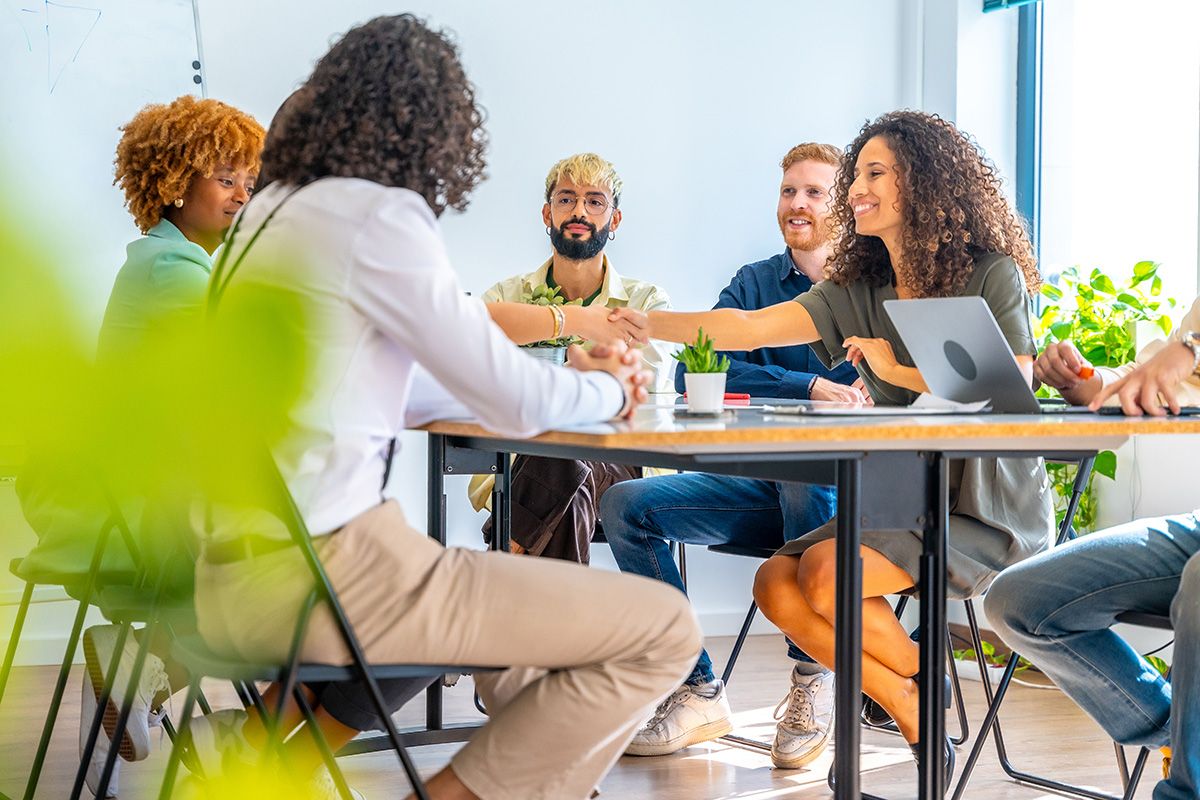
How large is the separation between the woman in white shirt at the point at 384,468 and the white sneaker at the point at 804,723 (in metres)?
1.44

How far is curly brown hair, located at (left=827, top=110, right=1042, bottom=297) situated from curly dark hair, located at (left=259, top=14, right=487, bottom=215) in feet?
4.12

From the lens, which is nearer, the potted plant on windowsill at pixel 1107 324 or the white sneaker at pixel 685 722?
the white sneaker at pixel 685 722

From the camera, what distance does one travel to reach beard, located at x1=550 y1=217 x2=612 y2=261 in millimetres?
3898

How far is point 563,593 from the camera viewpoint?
1.43 meters

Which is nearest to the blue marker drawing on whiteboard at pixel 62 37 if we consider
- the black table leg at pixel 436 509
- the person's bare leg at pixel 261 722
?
the black table leg at pixel 436 509

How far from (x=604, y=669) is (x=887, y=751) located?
5.94ft

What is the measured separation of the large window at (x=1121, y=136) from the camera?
3826mm

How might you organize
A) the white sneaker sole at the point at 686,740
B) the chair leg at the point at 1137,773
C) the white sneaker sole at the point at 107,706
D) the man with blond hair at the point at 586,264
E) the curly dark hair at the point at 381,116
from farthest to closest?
the man with blond hair at the point at 586,264 < the white sneaker sole at the point at 686,740 < the white sneaker sole at the point at 107,706 < the chair leg at the point at 1137,773 < the curly dark hair at the point at 381,116

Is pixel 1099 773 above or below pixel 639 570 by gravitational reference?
below

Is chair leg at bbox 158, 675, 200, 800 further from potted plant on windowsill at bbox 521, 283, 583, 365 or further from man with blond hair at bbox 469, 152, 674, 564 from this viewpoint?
man with blond hair at bbox 469, 152, 674, 564

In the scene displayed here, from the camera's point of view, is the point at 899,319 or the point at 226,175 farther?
the point at 226,175

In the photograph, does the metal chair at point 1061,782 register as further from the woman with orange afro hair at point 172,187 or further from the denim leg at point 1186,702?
the woman with orange afro hair at point 172,187

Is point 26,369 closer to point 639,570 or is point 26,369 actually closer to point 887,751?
point 639,570

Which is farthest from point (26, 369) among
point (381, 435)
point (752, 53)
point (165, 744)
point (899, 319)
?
point (752, 53)
